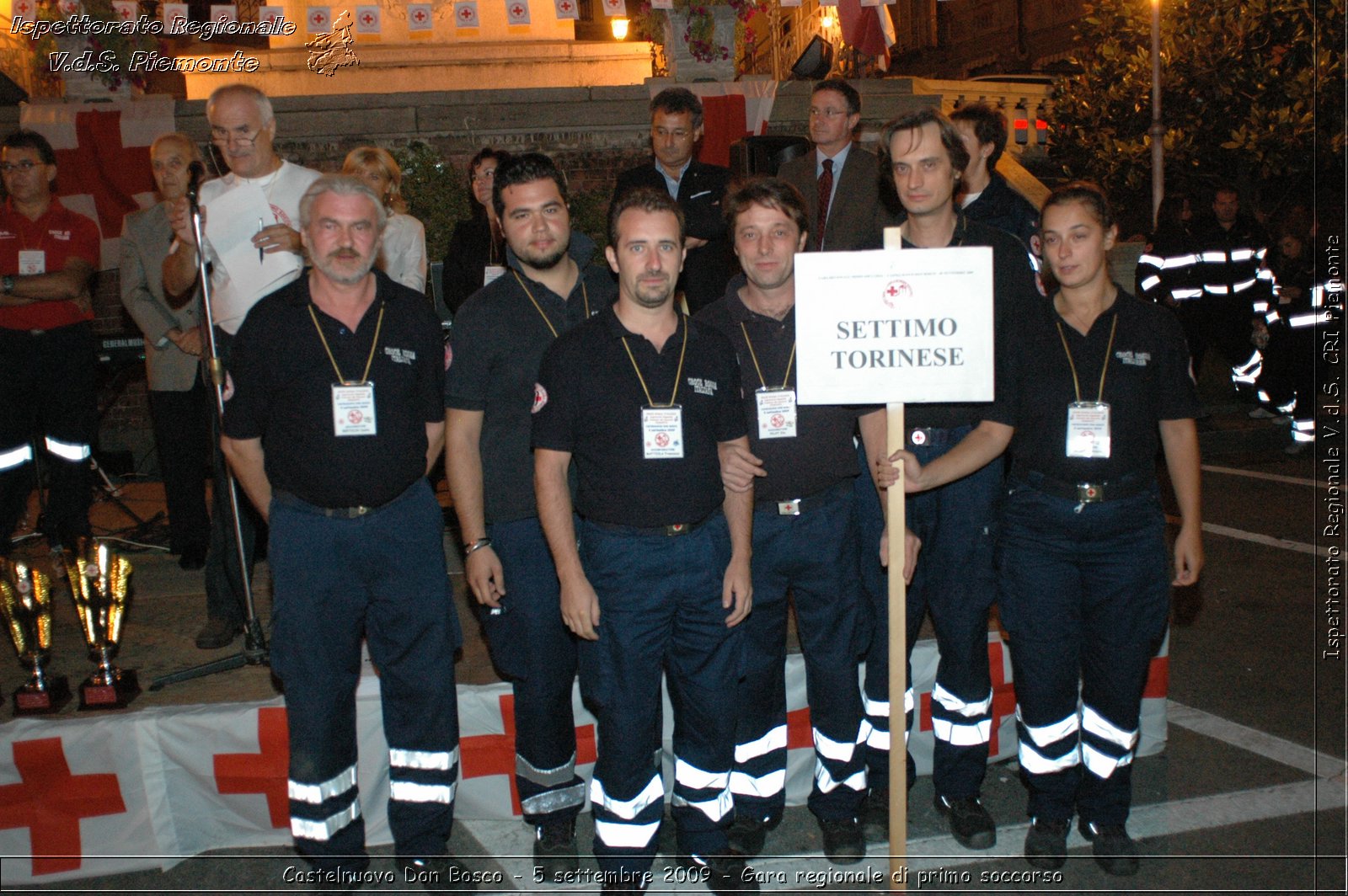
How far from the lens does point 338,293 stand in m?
3.44

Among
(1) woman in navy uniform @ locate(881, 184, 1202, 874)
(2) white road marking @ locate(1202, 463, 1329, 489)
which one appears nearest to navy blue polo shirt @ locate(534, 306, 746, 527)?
(1) woman in navy uniform @ locate(881, 184, 1202, 874)

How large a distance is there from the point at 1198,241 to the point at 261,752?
979cm

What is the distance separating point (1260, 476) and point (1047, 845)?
6.83 meters

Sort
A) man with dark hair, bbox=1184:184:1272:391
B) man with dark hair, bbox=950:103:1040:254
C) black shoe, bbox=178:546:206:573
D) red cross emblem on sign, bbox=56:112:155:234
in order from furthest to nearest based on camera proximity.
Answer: red cross emblem on sign, bbox=56:112:155:234
man with dark hair, bbox=1184:184:1272:391
black shoe, bbox=178:546:206:573
man with dark hair, bbox=950:103:1040:254

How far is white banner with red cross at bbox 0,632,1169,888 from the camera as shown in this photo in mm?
3693

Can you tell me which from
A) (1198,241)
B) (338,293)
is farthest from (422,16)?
(338,293)

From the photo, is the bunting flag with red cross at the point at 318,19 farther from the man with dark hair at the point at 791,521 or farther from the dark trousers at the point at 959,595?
the dark trousers at the point at 959,595

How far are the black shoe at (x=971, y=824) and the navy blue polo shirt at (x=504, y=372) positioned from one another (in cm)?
189

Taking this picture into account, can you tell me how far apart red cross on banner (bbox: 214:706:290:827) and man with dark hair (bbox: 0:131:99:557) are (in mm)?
3103

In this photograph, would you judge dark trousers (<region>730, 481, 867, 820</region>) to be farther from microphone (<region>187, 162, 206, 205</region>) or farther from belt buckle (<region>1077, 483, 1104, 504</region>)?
microphone (<region>187, 162, 206, 205</region>)

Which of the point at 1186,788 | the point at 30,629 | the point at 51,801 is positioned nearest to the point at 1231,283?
the point at 1186,788

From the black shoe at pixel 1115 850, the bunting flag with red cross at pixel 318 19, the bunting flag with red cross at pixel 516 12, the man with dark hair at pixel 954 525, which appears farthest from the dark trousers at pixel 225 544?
the bunting flag with red cross at pixel 516 12

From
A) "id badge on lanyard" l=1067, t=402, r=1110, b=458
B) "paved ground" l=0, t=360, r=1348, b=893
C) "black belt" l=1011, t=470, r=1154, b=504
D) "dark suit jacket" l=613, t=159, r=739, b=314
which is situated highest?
"dark suit jacket" l=613, t=159, r=739, b=314

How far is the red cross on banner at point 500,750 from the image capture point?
3.97 metres
